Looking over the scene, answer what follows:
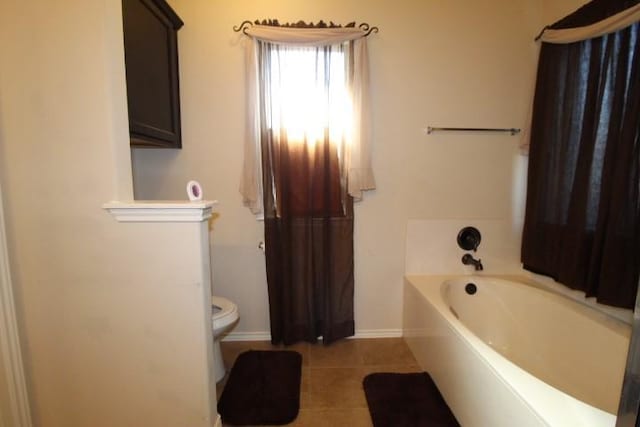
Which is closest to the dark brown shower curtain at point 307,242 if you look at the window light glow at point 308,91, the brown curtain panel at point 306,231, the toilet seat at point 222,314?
the brown curtain panel at point 306,231

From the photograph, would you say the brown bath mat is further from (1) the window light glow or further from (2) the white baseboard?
(1) the window light glow

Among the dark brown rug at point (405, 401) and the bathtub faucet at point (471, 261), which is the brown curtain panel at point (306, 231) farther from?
the bathtub faucet at point (471, 261)

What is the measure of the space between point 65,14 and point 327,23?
141 cm

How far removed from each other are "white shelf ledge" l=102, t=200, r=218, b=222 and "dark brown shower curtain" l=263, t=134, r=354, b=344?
2.78 feet

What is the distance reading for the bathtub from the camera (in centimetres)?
100

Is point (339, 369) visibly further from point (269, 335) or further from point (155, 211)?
point (155, 211)

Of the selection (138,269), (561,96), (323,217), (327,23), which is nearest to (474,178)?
(561,96)

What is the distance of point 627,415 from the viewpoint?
0.54 metres

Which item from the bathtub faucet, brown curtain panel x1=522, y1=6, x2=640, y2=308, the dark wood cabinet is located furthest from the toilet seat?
brown curtain panel x1=522, y1=6, x2=640, y2=308

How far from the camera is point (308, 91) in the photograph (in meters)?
1.89

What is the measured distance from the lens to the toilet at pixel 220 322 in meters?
1.65

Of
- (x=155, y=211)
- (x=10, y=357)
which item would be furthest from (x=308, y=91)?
(x=10, y=357)

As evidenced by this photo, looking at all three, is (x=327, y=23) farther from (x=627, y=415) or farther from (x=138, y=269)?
(x=627, y=415)

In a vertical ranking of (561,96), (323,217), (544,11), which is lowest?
(323,217)
